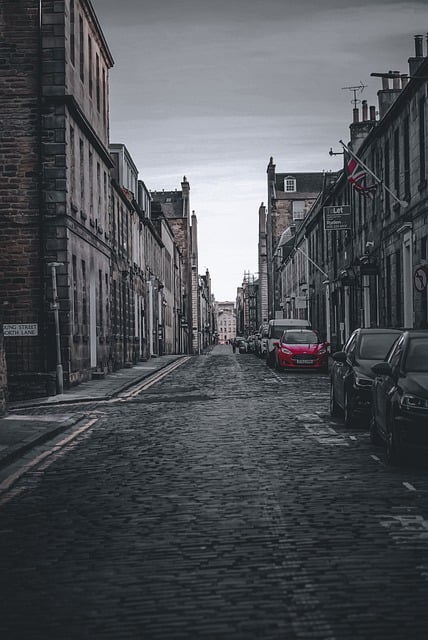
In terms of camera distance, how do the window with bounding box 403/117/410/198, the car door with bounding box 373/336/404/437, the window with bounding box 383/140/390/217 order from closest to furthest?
1. the car door with bounding box 373/336/404/437
2. the window with bounding box 403/117/410/198
3. the window with bounding box 383/140/390/217

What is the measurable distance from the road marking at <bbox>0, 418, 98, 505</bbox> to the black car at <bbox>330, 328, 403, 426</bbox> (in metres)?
4.28

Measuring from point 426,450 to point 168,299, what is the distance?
2709 inches

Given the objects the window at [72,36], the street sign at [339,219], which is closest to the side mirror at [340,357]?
the window at [72,36]

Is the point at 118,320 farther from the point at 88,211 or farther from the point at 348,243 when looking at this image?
the point at 348,243

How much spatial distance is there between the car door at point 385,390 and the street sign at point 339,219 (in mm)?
28462

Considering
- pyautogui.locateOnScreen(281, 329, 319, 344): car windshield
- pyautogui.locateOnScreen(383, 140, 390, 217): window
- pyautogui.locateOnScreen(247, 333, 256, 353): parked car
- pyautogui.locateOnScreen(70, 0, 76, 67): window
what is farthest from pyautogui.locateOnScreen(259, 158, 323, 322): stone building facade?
pyautogui.locateOnScreen(70, 0, 76, 67): window

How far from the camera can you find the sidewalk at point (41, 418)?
1317 cm

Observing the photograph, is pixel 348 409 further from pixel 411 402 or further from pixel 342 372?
pixel 411 402

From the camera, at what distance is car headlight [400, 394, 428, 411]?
→ 10328 mm

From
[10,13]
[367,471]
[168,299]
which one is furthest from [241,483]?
[168,299]

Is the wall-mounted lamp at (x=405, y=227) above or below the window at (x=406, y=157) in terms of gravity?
below

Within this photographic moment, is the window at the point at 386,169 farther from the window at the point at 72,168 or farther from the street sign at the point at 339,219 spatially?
the window at the point at 72,168

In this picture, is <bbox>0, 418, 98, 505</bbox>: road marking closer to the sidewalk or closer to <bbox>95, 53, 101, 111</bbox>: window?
the sidewalk

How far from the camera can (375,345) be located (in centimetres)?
1563
